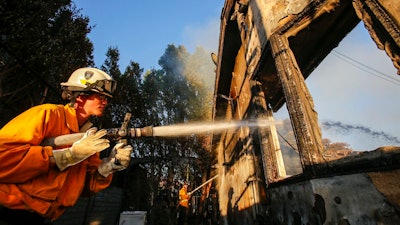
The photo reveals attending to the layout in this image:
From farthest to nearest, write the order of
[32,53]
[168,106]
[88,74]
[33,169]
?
[168,106]
[32,53]
[88,74]
[33,169]

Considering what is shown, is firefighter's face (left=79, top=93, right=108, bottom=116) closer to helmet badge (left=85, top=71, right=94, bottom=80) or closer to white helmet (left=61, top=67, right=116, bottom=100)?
white helmet (left=61, top=67, right=116, bottom=100)

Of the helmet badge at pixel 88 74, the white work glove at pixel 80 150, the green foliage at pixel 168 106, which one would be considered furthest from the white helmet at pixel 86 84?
the green foliage at pixel 168 106

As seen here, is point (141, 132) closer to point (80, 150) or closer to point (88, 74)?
point (80, 150)

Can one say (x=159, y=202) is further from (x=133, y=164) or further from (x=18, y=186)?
(x=18, y=186)

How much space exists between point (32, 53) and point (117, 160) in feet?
36.2

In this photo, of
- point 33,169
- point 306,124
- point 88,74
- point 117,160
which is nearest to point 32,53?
point 88,74

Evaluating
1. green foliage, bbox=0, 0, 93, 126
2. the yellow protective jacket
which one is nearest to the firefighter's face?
the yellow protective jacket

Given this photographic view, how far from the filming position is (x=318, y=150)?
2.68 m

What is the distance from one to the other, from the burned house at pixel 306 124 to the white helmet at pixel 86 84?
2647mm

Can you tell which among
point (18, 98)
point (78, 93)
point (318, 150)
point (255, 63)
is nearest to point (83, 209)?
point (18, 98)

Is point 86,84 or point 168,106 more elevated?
point 168,106

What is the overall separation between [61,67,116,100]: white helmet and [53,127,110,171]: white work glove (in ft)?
2.21

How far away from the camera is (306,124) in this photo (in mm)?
2863

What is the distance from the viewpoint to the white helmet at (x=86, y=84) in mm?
2703
